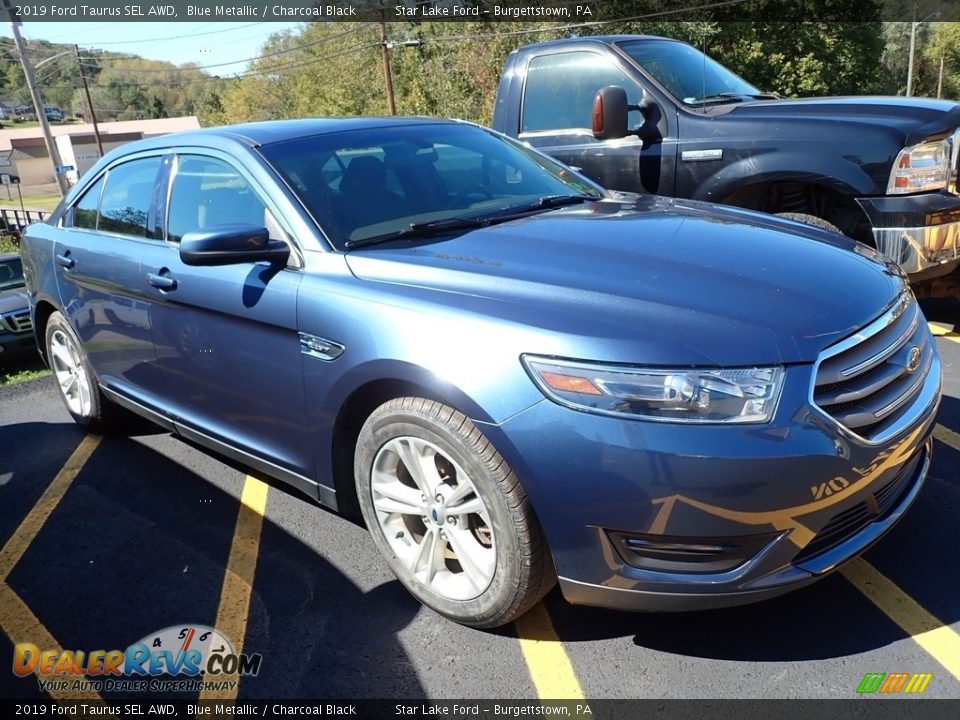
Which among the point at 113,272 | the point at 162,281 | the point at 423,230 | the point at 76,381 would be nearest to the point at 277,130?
the point at 162,281

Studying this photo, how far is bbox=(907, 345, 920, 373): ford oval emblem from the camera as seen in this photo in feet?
8.30

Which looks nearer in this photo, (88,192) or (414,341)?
(414,341)

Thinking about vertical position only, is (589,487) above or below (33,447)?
above

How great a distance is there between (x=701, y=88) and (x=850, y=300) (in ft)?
11.7

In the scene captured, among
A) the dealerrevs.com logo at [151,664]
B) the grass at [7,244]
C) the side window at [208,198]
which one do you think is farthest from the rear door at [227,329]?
the grass at [7,244]

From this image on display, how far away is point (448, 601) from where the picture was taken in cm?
265

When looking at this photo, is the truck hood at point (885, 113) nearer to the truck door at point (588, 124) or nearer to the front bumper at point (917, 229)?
the front bumper at point (917, 229)

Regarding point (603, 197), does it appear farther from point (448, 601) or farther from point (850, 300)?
point (448, 601)

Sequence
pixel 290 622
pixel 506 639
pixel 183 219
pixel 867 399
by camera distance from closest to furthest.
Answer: pixel 867 399, pixel 506 639, pixel 290 622, pixel 183 219

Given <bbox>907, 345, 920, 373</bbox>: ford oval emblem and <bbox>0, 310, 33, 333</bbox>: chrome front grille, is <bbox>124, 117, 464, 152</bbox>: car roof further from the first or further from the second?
<bbox>0, 310, 33, 333</bbox>: chrome front grille

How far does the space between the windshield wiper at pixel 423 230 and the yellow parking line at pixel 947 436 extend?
95.6 inches

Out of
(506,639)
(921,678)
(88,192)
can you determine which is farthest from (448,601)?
(88,192)

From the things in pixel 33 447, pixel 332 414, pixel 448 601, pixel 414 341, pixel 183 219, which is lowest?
pixel 33 447

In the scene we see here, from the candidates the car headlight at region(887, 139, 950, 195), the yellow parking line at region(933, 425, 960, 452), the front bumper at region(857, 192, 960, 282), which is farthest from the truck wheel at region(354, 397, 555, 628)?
the car headlight at region(887, 139, 950, 195)
